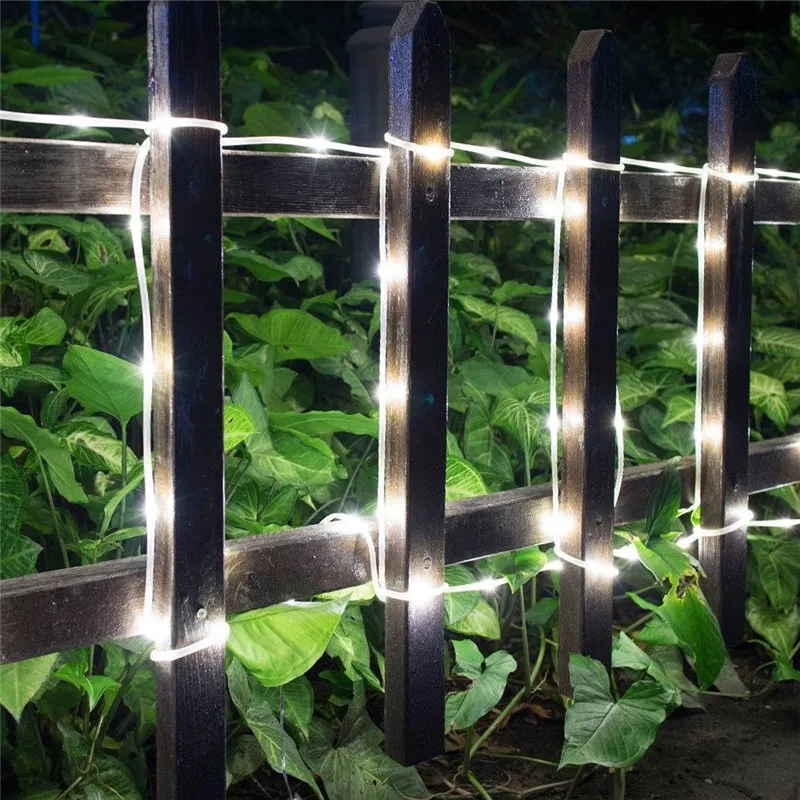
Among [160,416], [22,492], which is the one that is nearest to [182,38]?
[160,416]

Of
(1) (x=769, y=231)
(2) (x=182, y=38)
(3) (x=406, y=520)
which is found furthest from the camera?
(1) (x=769, y=231)

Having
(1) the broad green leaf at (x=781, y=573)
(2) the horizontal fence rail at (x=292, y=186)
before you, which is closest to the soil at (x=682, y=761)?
(1) the broad green leaf at (x=781, y=573)

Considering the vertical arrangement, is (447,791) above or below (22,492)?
below

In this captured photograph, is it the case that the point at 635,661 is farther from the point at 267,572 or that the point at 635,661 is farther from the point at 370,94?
the point at 370,94

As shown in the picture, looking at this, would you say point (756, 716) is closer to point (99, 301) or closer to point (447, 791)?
point (447, 791)

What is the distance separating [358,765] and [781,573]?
1127 mm

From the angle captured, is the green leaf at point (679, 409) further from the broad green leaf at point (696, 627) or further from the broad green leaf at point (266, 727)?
the broad green leaf at point (266, 727)

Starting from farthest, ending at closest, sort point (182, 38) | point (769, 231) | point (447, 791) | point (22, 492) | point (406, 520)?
point (769, 231)
point (447, 791)
point (406, 520)
point (22, 492)
point (182, 38)

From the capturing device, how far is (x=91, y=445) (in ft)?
5.63

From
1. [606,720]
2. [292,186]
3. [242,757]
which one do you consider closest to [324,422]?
[292,186]

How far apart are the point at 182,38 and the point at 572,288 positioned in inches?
33.1

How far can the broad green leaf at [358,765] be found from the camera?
1.76 m

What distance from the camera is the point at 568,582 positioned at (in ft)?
6.59

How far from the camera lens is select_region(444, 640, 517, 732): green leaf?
68.5 inches
